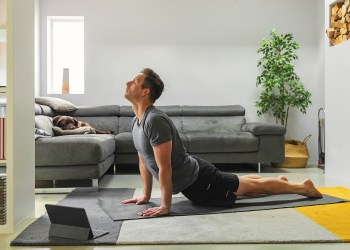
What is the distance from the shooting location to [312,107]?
6.09 metres

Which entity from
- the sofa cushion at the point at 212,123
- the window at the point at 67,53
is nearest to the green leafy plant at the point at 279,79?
the sofa cushion at the point at 212,123

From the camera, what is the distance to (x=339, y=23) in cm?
431

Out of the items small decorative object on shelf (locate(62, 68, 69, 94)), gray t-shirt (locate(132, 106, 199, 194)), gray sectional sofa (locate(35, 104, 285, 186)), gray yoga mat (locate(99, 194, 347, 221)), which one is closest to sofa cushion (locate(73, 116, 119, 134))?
gray sectional sofa (locate(35, 104, 285, 186))

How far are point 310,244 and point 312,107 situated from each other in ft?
14.6

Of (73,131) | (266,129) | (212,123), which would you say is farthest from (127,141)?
(266,129)

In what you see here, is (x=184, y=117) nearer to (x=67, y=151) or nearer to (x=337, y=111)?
(x=337, y=111)

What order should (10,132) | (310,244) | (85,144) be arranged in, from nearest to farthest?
(310,244)
(10,132)
(85,144)

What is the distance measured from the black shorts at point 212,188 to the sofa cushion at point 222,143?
2.15 meters

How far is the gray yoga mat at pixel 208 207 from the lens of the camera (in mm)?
2521

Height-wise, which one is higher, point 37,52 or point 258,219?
point 37,52

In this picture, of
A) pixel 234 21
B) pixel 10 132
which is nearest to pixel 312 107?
pixel 234 21

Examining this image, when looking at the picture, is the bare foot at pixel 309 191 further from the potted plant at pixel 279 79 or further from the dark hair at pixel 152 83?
the potted plant at pixel 279 79

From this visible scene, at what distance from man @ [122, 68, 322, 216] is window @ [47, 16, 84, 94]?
3.78 metres

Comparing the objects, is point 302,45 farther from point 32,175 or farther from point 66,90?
point 32,175
